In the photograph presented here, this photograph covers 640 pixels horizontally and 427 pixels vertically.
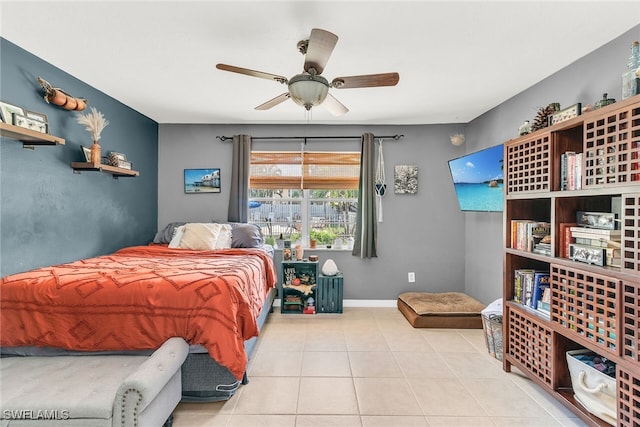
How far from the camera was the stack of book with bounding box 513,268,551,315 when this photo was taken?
2273mm

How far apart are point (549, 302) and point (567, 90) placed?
5.57 feet

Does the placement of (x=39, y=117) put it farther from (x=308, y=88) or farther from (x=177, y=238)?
(x=308, y=88)

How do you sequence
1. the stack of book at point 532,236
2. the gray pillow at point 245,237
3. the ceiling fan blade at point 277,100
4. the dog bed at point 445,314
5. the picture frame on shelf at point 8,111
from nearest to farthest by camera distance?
the picture frame on shelf at point 8,111 → the stack of book at point 532,236 → the ceiling fan blade at point 277,100 → the dog bed at point 445,314 → the gray pillow at point 245,237

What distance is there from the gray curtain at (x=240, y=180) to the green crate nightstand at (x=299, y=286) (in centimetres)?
92

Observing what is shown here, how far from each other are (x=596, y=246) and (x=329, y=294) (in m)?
2.70

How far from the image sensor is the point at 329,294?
3.90 meters

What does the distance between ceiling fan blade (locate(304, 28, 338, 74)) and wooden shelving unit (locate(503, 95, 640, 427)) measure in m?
1.52

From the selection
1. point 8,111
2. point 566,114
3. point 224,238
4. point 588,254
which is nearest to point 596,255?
point 588,254

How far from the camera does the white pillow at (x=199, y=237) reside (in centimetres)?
352

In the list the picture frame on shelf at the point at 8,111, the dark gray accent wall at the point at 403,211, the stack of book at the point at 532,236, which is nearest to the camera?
the picture frame on shelf at the point at 8,111

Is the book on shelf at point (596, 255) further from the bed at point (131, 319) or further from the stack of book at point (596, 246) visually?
the bed at point (131, 319)

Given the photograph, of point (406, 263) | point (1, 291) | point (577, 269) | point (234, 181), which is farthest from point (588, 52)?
point (1, 291)

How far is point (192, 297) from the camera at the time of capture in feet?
6.37

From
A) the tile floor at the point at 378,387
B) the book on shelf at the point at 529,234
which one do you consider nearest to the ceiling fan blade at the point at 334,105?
the book on shelf at the point at 529,234
